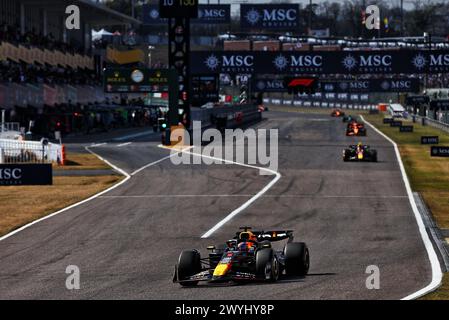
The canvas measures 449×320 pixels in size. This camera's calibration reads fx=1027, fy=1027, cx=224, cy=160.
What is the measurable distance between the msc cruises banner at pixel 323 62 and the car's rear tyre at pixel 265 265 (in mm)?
56735

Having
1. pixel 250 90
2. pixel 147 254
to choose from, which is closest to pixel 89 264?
pixel 147 254

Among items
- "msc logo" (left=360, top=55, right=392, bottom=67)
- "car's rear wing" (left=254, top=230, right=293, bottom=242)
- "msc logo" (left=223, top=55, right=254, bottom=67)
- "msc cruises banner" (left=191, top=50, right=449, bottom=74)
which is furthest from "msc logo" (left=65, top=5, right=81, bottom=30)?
"car's rear wing" (left=254, top=230, right=293, bottom=242)

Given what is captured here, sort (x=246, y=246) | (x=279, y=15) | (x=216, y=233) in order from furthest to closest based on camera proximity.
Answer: (x=279, y=15)
(x=216, y=233)
(x=246, y=246)

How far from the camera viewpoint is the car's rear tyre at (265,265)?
17594mm

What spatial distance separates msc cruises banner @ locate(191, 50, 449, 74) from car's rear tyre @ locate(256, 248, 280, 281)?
186 ft

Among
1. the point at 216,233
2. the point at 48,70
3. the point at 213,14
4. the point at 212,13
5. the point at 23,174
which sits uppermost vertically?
the point at 212,13

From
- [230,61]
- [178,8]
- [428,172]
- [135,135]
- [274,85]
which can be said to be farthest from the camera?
[274,85]

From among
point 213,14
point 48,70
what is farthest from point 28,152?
point 213,14

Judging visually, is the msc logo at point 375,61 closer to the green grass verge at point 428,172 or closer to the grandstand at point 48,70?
the green grass verge at point 428,172

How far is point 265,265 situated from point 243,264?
0.43 metres

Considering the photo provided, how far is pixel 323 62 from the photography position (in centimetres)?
7481

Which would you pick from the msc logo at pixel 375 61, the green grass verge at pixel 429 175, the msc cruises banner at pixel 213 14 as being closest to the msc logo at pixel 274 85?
the green grass verge at pixel 429 175

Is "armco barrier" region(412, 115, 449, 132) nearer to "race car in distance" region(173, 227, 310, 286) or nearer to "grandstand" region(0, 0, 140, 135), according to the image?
"grandstand" region(0, 0, 140, 135)

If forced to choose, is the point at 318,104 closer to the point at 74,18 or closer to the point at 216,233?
the point at 74,18
